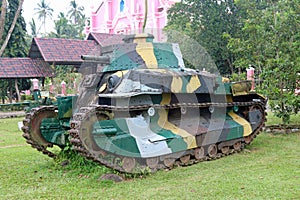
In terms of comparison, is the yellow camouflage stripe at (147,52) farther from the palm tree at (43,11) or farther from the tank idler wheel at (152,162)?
the palm tree at (43,11)

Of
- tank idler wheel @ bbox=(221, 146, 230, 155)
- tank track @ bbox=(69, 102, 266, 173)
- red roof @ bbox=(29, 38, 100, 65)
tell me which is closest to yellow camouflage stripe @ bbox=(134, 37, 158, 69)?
tank track @ bbox=(69, 102, 266, 173)

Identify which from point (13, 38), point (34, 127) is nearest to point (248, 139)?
point (34, 127)

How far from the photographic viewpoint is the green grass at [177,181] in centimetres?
588

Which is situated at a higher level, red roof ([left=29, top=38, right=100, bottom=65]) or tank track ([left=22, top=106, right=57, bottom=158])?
red roof ([left=29, top=38, right=100, bottom=65])

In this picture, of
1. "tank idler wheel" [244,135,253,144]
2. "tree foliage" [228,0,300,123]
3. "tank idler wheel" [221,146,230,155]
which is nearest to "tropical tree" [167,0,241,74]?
"tree foliage" [228,0,300,123]

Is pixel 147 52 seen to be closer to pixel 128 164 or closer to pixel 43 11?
pixel 128 164

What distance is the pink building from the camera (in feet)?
105

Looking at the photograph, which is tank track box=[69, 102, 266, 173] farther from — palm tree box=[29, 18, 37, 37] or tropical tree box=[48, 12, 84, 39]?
palm tree box=[29, 18, 37, 37]

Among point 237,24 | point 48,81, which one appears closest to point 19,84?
point 48,81

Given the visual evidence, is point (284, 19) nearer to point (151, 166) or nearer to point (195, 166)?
point (195, 166)

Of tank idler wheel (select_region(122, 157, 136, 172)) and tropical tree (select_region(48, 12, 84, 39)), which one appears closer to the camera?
tank idler wheel (select_region(122, 157, 136, 172))

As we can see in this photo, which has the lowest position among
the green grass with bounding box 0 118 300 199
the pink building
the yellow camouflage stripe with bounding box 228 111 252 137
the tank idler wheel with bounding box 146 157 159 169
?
the green grass with bounding box 0 118 300 199

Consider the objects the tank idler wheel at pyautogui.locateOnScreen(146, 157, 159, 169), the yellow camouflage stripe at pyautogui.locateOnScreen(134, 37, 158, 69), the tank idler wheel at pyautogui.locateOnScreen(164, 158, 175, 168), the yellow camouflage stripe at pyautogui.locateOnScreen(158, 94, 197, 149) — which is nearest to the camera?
the tank idler wheel at pyautogui.locateOnScreen(146, 157, 159, 169)

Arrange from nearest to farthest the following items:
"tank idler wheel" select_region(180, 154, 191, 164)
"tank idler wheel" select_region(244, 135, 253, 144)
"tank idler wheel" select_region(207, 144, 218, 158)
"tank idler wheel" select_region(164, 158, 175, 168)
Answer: "tank idler wheel" select_region(164, 158, 175, 168)
"tank idler wheel" select_region(180, 154, 191, 164)
"tank idler wheel" select_region(207, 144, 218, 158)
"tank idler wheel" select_region(244, 135, 253, 144)
